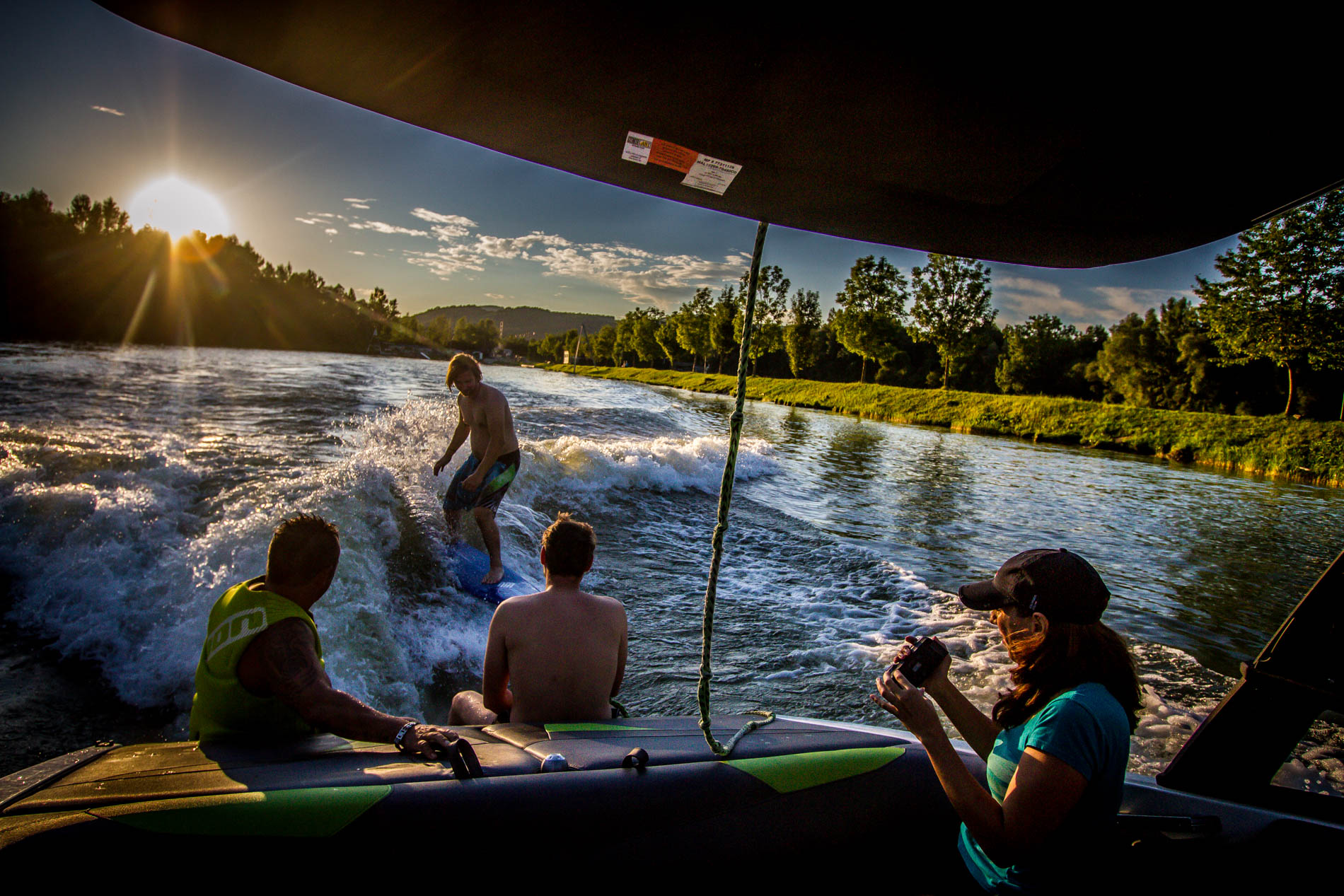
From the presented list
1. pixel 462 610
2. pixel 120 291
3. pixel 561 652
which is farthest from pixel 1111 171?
pixel 120 291

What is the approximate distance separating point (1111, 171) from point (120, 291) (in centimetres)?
7730

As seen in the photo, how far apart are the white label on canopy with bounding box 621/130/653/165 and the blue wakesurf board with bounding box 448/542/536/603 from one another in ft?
17.7

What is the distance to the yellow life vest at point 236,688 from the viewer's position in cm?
204

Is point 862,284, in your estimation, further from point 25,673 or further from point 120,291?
point 120,291

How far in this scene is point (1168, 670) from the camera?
571cm

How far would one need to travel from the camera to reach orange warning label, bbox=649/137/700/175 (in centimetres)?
171

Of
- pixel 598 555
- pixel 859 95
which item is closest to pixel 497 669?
pixel 859 95

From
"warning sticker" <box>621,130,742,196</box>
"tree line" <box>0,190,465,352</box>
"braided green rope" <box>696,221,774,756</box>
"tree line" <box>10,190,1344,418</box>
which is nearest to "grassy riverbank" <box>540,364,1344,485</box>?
"tree line" <box>10,190,1344,418</box>

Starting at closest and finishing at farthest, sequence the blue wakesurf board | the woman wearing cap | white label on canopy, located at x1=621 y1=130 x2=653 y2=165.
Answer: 1. the woman wearing cap
2. white label on canopy, located at x1=621 y1=130 x2=653 y2=165
3. the blue wakesurf board

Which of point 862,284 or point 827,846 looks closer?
point 827,846

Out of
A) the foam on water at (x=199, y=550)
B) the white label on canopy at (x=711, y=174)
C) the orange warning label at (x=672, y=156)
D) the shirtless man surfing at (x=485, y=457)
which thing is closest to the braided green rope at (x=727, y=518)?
the white label on canopy at (x=711, y=174)

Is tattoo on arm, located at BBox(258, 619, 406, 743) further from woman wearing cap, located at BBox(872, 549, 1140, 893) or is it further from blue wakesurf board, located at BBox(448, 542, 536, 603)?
blue wakesurf board, located at BBox(448, 542, 536, 603)

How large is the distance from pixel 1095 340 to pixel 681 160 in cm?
7170

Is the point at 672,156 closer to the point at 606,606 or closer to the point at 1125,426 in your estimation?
the point at 606,606
